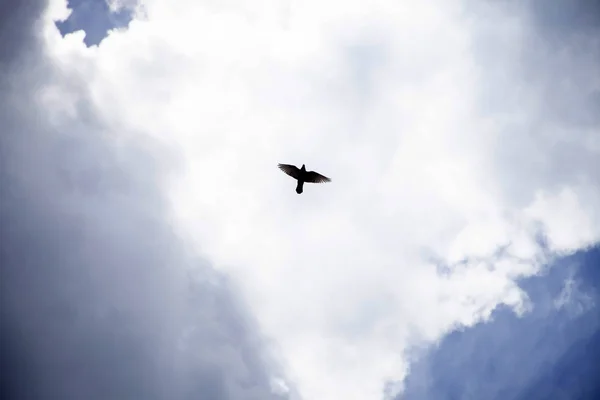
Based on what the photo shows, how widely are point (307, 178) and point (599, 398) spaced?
10962cm

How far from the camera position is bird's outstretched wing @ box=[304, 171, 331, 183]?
7594 centimetres

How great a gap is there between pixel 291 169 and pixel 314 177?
2.05m

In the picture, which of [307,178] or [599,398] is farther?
[599,398]

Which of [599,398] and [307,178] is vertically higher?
[599,398]

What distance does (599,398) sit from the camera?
538 feet

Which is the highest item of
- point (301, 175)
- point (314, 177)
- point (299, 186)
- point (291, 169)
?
point (291, 169)

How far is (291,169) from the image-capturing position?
2997 inches

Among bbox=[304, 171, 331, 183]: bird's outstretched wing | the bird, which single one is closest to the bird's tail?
the bird

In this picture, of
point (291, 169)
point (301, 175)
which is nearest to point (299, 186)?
point (301, 175)

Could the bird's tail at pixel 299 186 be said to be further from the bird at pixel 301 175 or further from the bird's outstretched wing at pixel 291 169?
the bird's outstretched wing at pixel 291 169

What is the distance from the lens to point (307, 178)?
76250 mm

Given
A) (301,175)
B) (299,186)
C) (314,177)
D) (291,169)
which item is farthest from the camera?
(299,186)

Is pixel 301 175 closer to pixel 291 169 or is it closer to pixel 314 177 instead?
pixel 291 169

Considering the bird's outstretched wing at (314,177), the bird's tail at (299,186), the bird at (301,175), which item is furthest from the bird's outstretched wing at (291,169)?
the bird's outstretched wing at (314,177)
